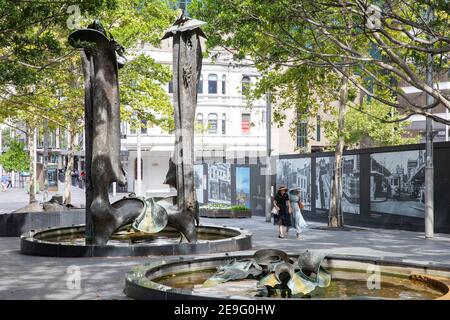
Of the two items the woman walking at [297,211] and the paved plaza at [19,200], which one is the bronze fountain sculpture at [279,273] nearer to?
the woman walking at [297,211]

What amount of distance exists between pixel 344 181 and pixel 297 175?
12.8 ft

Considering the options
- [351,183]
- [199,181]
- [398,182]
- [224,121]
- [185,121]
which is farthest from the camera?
[224,121]

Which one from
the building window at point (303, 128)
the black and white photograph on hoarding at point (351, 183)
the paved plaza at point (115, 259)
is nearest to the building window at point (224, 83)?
the building window at point (303, 128)

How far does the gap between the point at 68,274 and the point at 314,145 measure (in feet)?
170

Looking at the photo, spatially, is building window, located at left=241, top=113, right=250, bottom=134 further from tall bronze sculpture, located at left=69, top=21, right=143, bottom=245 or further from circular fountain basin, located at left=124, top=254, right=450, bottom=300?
circular fountain basin, located at left=124, top=254, right=450, bottom=300

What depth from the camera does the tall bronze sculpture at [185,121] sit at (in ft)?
51.9

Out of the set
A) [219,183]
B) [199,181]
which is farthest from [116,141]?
[199,181]

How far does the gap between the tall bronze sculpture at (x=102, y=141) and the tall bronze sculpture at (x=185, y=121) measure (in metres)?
1.03

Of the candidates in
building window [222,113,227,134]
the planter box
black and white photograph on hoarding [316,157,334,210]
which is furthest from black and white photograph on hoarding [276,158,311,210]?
building window [222,113,227,134]

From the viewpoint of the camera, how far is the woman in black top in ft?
68.4

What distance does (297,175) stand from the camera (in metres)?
32.3

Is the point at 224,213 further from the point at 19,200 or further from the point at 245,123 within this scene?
the point at 245,123
